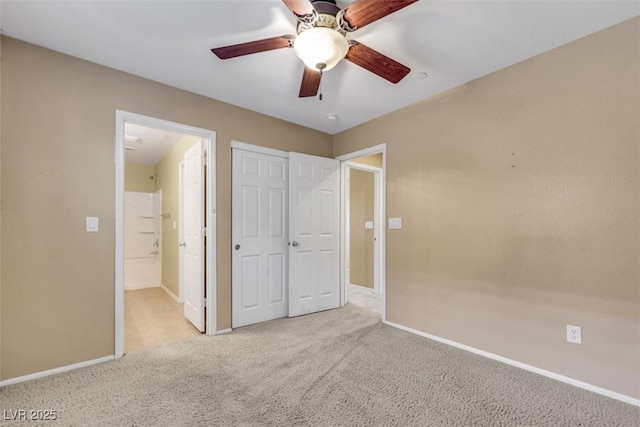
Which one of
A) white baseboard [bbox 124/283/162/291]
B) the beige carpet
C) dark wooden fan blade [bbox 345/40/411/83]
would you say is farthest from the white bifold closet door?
white baseboard [bbox 124/283/162/291]

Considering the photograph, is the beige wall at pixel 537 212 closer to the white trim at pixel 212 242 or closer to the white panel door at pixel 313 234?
the white panel door at pixel 313 234

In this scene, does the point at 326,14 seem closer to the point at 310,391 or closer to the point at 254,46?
the point at 254,46

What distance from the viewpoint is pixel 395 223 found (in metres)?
3.30

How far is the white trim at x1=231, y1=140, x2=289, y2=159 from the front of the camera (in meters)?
3.23

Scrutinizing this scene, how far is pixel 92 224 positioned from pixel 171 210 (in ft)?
8.21

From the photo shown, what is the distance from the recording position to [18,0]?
5.73ft

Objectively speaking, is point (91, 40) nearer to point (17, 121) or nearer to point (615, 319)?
point (17, 121)

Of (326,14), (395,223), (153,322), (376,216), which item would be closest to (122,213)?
(153,322)

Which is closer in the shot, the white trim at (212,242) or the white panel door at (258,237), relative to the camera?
the white trim at (212,242)

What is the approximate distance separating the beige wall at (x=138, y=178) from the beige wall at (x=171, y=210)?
465 mm

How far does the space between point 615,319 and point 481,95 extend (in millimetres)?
1968

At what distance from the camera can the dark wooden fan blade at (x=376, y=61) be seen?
1831mm

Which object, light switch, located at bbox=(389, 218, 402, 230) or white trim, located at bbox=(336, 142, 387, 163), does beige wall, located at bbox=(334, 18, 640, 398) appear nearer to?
light switch, located at bbox=(389, 218, 402, 230)

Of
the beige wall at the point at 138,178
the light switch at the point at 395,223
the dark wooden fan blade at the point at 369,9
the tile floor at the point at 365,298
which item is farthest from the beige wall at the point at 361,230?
the beige wall at the point at 138,178
